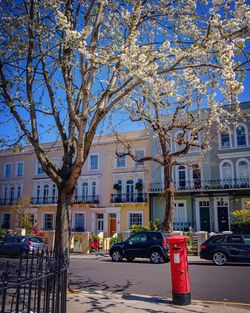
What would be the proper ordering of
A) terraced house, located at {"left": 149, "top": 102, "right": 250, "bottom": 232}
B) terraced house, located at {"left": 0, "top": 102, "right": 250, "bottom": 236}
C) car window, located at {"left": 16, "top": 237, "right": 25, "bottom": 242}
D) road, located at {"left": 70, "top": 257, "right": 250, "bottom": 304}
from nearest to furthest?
road, located at {"left": 70, "top": 257, "right": 250, "bottom": 304} < car window, located at {"left": 16, "top": 237, "right": 25, "bottom": 242} < terraced house, located at {"left": 149, "top": 102, "right": 250, "bottom": 232} < terraced house, located at {"left": 0, "top": 102, "right": 250, "bottom": 236}

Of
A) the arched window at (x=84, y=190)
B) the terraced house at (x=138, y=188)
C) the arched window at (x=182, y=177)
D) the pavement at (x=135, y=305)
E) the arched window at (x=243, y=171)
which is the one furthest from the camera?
the arched window at (x=84, y=190)

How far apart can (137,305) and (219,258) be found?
9060 millimetres

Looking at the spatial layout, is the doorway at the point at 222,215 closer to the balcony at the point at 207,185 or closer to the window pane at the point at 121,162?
the balcony at the point at 207,185

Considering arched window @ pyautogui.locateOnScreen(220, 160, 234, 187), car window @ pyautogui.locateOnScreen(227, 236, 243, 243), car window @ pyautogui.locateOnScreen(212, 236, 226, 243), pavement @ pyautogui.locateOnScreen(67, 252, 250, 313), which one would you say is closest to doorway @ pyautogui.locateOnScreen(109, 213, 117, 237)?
arched window @ pyautogui.locateOnScreen(220, 160, 234, 187)

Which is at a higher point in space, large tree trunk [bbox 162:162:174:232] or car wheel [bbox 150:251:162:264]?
large tree trunk [bbox 162:162:174:232]

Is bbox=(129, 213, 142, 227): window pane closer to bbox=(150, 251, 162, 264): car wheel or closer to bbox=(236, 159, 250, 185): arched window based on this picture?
bbox=(236, 159, 250, 185): arched window

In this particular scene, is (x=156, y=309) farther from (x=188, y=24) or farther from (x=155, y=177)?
(x=155, y=177)

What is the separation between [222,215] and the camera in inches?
1157

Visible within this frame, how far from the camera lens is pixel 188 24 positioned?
8445 millimetres

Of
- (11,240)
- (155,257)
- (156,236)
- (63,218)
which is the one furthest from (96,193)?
(63,218)

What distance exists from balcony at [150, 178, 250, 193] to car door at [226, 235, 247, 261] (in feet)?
46.6

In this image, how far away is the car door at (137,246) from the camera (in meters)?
16.9

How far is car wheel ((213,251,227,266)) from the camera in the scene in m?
14.8

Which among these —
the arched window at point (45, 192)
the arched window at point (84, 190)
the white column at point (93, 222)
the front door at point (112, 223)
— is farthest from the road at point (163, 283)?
the arched window at point (45, 192)
